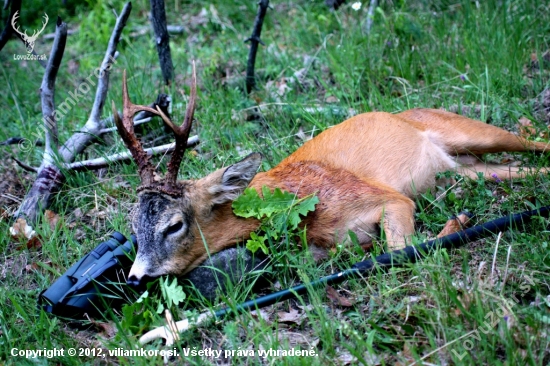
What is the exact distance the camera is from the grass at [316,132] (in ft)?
10.6

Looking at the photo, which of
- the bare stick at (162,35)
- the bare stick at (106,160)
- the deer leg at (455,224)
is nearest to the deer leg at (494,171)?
the deer leg at (455,224)

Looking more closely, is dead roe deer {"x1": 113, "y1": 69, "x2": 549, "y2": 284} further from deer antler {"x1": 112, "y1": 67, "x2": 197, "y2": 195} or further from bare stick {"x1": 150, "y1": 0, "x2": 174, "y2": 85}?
bare stick {"x1": 150, "y1": 0, "x2": 174, "y2": 85}

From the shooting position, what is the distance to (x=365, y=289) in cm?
367

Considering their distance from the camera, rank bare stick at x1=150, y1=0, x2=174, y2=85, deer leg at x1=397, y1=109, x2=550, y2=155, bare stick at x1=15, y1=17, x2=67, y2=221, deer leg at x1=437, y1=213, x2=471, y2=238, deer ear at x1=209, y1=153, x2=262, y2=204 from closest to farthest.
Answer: deer leg at x1=437, y1=213, x2=471, y2=238, deer ear at x1=209, y1=153, x2=262, y2=204, deer leg at x1=397, y1=109, x2=550, y2=155, bare stick at x1=15, y1=17, x2=67, y2=221, bare stick at x1=150, y1=0, x2=174, y2=85

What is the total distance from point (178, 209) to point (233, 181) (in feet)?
1.47

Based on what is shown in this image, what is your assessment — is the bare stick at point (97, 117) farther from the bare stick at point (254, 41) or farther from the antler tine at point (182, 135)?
the antler tine at point (182, 135)

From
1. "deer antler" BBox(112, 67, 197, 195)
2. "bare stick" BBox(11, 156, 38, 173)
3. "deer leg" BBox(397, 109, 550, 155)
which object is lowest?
"deer leg" BBox(397, 109, 550, 155)

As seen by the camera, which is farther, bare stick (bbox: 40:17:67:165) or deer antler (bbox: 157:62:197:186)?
bare stick (bbox: 40:17:67:165)

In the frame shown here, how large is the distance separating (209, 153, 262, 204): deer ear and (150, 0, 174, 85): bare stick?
287 centimetres

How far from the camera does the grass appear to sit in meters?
3.23

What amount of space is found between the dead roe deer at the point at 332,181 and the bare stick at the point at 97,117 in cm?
178

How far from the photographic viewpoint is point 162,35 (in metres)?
6.62

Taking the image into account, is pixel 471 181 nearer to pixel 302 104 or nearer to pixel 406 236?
pixel 406 236

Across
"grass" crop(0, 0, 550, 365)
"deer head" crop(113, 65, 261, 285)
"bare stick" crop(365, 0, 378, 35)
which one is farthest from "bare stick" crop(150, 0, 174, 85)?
"deer head" crop(113, 65, 261, 285)
